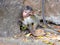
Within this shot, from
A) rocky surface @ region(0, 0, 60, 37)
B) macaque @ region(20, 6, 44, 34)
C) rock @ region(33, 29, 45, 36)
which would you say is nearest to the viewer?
rocky surface @ region(0, 0, 60, 37)

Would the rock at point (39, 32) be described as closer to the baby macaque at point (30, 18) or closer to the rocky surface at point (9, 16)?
the baby macaque at point (30, 18)

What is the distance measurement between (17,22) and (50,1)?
3.15ft

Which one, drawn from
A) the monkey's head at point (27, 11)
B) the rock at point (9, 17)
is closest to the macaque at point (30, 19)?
the monkey's head at point (27, 11)

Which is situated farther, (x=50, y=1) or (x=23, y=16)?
(x=50, y=1)

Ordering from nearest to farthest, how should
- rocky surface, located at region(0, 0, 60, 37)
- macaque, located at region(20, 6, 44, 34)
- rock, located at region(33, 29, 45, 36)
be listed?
1. rocky surface, located at region(0, 0, 60, 37)
2. rock, located at region(33, 29, 45, 36)
3. macaque, located at region(20, 6, 44, 34)

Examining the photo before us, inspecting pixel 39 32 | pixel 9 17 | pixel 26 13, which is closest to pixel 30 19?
pixel 26 13

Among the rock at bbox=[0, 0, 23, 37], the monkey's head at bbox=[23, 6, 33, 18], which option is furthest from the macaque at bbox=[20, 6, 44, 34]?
the rock at bbox=[0, 0, 23, 37]

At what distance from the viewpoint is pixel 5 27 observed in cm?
494

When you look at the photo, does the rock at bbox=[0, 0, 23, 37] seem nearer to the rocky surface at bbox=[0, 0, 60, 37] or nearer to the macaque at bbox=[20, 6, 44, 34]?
the rocky surface at bbox=[0, 0, 60, 37]

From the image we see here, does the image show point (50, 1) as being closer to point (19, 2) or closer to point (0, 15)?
point (19, 2)

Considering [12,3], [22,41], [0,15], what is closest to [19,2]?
[12,3]

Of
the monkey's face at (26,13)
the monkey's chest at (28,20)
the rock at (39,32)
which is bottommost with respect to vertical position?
the rock at (39,32)

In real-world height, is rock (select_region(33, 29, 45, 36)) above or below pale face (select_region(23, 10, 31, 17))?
below

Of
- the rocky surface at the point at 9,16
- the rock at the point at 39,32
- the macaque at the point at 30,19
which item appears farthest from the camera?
the macaque at the point at 30,19
